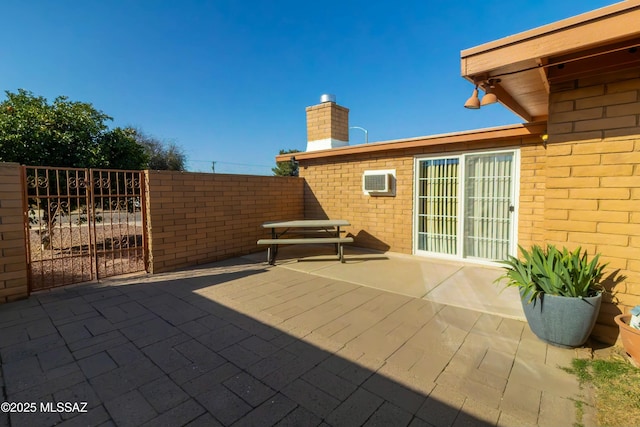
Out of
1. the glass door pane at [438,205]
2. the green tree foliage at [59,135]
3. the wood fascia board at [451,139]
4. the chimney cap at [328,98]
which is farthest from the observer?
the chimney cap at [328,98]

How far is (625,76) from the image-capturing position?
254 cm

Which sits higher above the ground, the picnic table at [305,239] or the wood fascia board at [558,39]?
the wood fascia board at [558,39]

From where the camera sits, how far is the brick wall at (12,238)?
369 cm

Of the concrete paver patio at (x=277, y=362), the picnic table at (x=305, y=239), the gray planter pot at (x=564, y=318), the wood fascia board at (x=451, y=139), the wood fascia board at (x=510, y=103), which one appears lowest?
the concrete paver patio at (x=277, y=362)

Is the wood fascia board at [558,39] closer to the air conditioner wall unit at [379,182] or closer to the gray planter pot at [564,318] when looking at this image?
the gray planter pot at [564,318]

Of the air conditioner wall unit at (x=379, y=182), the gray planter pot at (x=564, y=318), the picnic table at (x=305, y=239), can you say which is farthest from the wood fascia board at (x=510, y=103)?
the picnic table at (x=305, y=239)

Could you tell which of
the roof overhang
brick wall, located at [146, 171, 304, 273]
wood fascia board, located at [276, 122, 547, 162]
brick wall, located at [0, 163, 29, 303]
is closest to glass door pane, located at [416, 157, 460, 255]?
wood fascia board, located at [276, 122, 547, 162]

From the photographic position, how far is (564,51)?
7.71 feet

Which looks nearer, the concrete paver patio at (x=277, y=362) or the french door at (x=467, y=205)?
the concrete paver patio at (x=277, y=362)

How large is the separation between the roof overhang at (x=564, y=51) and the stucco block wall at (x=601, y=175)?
149mm

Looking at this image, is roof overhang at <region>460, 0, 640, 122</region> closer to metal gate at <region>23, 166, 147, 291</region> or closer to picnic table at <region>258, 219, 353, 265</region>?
picnic table at <region>258, 219, 353, 265</region>

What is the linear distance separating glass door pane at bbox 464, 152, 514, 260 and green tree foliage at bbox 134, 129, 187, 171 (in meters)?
24.1

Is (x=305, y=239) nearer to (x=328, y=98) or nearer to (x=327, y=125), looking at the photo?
(x=327, y=125)

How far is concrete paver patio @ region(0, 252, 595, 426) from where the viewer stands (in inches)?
72.1
